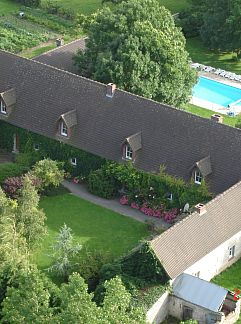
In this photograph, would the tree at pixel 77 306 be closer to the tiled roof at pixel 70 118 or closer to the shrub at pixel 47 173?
the shrub at pixel 47 173

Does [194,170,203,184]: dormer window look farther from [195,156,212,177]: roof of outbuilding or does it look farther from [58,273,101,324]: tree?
[58,273,101,324]: tree

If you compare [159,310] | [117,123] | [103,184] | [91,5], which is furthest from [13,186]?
[91,5]

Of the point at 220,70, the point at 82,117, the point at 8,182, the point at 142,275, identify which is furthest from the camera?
the point at 220,70

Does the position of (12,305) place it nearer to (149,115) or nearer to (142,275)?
(142,275)

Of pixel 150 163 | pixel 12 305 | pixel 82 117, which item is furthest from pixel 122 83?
pixel 12 305

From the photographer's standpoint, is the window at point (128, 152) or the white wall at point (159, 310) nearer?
the white wall at point (159, 310)

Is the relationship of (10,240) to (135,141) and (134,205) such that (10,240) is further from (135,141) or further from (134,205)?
(135,141)

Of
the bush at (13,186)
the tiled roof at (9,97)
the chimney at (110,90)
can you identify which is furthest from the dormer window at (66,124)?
the bush at (13,186)
